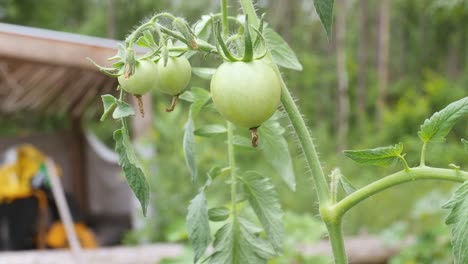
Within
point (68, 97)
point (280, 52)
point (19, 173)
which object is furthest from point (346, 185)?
point (68, 97)


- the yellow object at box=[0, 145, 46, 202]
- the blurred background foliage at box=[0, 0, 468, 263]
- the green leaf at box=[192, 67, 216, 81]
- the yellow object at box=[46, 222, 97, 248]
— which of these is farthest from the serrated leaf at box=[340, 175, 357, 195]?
the yellow object at box=[46, 222, 97, 248]

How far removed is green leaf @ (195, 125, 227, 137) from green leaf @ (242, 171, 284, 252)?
0.09 metres

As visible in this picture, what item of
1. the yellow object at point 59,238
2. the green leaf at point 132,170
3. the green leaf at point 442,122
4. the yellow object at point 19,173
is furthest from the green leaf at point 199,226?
the yellow object at point 59,238

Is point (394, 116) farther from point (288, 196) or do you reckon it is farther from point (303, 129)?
point (303, 129)

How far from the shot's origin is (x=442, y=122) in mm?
550

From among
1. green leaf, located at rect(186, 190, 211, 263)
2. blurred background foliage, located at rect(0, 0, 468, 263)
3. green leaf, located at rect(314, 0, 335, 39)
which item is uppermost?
green leaf, located at rect(314, 0, 335, 39)

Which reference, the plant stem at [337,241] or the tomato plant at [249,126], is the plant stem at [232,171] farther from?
the plant stem at [337,241]

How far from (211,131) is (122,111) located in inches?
11.6

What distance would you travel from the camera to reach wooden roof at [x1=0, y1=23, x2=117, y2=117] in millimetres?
3430

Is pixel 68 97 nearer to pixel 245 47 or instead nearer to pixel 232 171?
pixel 232 171

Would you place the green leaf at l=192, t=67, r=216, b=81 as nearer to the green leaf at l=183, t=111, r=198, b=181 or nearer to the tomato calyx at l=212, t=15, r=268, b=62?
the green leaf at l=183, t=111, r=198, b=181

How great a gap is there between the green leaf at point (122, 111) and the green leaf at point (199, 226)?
16 cm

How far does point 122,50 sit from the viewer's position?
50 cm

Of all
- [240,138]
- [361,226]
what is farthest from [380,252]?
[240,138]
